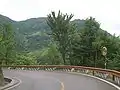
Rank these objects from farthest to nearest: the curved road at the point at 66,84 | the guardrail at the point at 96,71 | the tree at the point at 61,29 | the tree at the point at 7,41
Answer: the tree at the point at 7,41 < the tree at the point at 61,29 < the guardrail at the point at 96,71 < the curved road at the point at 66,84

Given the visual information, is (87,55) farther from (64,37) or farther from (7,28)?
(7,28)

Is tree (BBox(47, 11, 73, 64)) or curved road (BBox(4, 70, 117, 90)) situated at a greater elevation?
tree (BBox(47, 11, 73, 64))

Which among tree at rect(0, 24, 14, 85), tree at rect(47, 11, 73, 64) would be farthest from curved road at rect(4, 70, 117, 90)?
tree at rect(0, 24, 14, 85)

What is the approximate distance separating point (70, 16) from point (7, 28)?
2237 centimetres

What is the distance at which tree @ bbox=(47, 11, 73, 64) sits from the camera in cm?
7431

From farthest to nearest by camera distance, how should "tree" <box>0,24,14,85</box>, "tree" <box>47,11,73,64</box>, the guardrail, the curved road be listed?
"tree" <box>0,24,14,85</box> < "tree" <box>47,11,73,64</box> < the guardrail < the curved road

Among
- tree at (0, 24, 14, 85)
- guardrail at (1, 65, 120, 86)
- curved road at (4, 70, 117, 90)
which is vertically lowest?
curved road at (4, 70, 117, 90)

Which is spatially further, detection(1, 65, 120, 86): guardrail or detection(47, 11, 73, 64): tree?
detection(47, 11, 73, 64): tree

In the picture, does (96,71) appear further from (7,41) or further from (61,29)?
(7,41)

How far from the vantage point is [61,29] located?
74188mm

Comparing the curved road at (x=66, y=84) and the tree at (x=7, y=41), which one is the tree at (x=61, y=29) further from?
the curved road at (x=66, y=84)

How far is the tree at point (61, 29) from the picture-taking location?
2926 inches

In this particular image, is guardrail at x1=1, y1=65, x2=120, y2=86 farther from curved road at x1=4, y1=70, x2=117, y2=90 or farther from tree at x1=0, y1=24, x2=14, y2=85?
tree at x1=0, y1=24, x2=14, y2=85

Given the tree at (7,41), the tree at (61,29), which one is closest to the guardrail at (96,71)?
the tree at (61,29)
